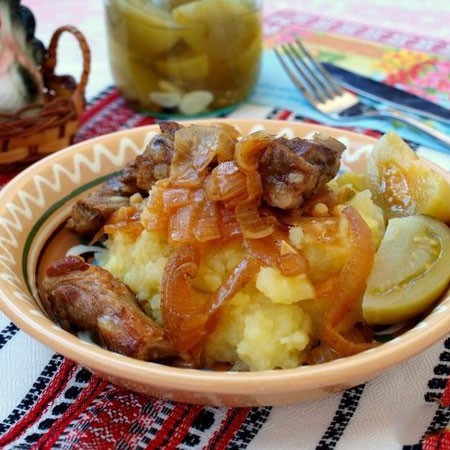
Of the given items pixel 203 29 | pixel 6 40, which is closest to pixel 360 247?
pixel 203 29

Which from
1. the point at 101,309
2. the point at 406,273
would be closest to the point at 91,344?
the point at 101,309

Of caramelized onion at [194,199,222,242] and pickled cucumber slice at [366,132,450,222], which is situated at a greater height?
caramelized onion at [194,199,222,242]

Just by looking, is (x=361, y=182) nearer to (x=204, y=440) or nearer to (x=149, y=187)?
(x=149, y=187)

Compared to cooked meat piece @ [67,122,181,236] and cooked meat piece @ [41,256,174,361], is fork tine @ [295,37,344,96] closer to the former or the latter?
cooked meat piece @ [67,122,181,236]

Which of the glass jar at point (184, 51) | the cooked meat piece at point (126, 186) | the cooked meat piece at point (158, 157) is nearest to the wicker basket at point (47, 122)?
the glass jar at point (184, 51)

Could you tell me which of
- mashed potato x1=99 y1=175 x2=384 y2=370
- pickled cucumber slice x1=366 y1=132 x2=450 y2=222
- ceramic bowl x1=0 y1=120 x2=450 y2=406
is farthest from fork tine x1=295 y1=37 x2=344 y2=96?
mashed potato x1=99 y1=175 x2=384 y2=370

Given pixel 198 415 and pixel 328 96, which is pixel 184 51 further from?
pixel 198 415
